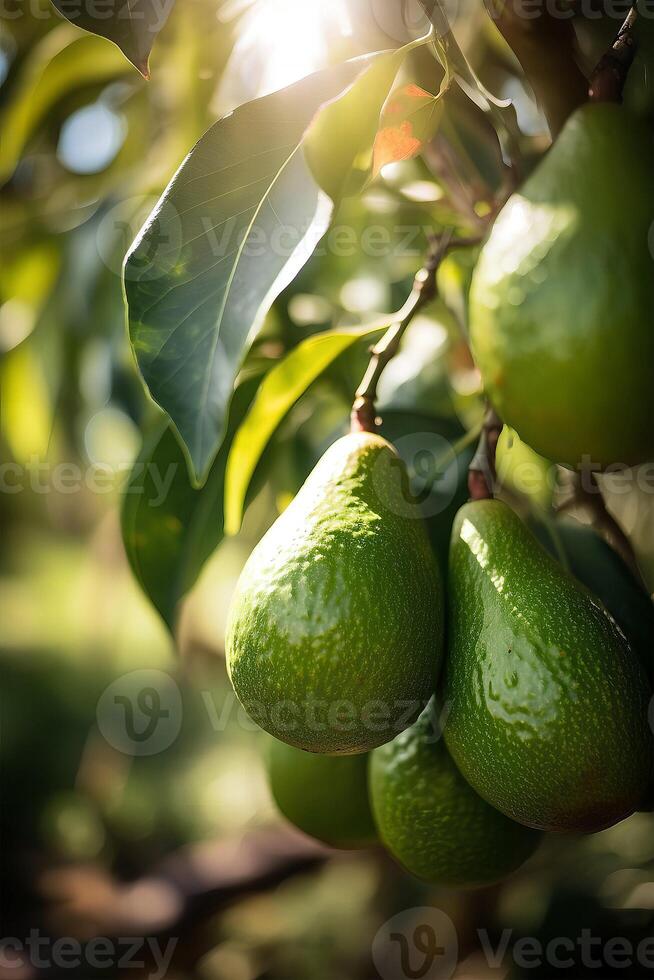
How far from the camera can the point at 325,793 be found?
0.90m

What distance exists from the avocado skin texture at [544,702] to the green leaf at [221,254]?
25cm

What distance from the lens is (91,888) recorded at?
70.8 inches

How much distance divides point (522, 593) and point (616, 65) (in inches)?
16.2

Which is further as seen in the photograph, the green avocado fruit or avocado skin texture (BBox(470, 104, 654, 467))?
the green avocado fruit

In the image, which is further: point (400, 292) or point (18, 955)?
point (18, 955)

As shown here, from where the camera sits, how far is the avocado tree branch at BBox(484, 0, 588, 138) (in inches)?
26.6

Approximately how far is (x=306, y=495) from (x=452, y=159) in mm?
493

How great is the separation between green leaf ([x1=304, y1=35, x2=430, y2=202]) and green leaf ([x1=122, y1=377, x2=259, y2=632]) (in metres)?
0.40

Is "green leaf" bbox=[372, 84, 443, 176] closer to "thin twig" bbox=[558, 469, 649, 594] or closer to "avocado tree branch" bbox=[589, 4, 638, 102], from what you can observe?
"avocado tree branch" bbox=[589, 4, 638, 102]

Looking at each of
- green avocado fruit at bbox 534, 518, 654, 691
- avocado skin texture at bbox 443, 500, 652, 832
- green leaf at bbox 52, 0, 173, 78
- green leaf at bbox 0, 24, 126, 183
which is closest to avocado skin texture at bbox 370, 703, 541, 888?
avocado skin texture at bbox 443, 500, 652, 832

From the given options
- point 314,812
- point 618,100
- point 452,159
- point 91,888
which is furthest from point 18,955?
point 618,100

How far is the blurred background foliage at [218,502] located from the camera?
108cm

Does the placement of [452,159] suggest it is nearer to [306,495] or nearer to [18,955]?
[306,495]

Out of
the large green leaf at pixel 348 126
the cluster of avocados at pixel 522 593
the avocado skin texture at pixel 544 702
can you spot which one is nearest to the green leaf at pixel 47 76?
the large green leaf at pixel 348 126
